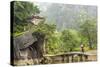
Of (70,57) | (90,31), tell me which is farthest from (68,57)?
(90,31)

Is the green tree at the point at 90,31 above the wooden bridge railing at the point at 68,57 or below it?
above

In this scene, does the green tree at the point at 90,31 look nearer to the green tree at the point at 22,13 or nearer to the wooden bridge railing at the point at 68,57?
the wooden bridge railing at the point at 68,57

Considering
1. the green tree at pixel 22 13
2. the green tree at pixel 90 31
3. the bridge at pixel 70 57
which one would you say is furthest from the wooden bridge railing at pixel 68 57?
the green tree at pixel 22 13

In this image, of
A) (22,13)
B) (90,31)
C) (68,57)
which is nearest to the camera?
(22,13)

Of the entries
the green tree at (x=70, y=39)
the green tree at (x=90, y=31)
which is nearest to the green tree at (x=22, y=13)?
the green tree at (x=70, y=39)

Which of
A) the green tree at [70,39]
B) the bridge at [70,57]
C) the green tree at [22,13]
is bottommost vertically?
the bridge at [70,57]

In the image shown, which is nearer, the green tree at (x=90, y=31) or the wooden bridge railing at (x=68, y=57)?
the wooden bridge railing at (x=68, y=57)

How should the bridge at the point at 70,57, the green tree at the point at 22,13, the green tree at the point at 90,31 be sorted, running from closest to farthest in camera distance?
the green tree at the point at 22,13 → the bridge at the point at 70,57 → the green tree at the point at 90,31

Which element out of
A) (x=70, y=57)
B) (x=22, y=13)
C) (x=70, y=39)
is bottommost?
(x=70, y=57)

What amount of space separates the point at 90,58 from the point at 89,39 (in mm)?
201

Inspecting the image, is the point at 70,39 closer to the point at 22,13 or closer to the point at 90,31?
the point at 90,31

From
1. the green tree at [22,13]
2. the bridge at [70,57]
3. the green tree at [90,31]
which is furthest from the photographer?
the green tree at [90,31]

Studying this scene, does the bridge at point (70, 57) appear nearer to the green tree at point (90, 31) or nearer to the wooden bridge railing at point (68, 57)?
the wooden bridge railing at point (68, 57)
